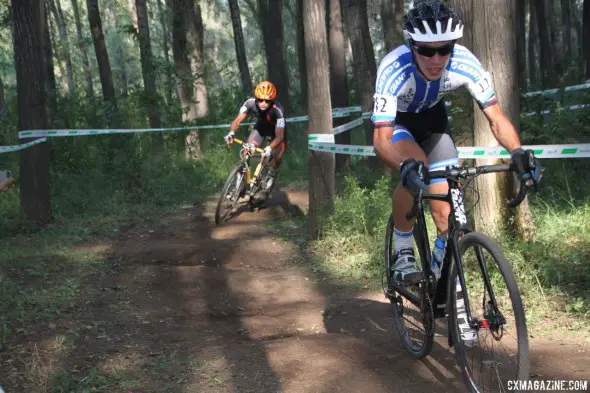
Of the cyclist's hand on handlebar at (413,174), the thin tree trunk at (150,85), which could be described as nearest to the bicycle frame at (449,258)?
the cyclist's hand on handlebar at (413,174)

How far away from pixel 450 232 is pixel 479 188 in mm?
2712

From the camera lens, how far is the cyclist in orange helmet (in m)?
10.7

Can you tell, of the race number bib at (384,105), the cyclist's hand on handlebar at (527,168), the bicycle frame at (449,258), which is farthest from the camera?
the race number bib at (384,105)

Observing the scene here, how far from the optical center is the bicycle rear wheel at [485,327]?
3488 millimetres

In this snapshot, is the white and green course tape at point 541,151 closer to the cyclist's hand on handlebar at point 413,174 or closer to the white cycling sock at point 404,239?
the white cycling sock at point 404,239

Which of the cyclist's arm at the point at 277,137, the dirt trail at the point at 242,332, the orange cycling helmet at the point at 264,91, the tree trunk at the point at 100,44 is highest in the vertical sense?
the tree trunk at the point at 100,44

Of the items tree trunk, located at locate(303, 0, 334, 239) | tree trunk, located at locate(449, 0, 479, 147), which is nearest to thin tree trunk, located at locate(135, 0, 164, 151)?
tree trunk, located at locate(303, 0, 334, 239)

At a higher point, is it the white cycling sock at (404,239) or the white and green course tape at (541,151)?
the white and green course tape at (541,151)

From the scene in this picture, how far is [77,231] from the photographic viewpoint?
32.0 feet

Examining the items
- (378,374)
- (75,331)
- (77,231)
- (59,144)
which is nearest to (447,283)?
(378,374)

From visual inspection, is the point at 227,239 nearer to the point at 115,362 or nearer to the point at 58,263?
the point at 58,263

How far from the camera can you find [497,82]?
20.4ft

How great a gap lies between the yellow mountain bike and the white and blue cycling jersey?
6.17 meters

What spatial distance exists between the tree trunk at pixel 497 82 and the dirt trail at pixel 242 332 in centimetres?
143
